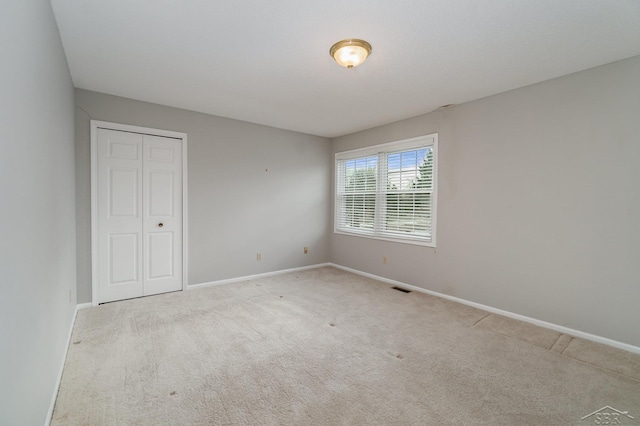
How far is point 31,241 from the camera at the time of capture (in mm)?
1379

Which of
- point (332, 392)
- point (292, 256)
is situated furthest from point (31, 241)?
point (292, 256)

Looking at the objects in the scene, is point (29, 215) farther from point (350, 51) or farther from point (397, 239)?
point (397, 239)

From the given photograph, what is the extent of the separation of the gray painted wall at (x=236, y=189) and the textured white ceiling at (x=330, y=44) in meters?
0.45

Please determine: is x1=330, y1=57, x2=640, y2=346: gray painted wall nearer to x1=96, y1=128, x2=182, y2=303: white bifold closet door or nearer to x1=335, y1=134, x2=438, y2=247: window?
x1=335, y1=134, x2=438, y2=247: window

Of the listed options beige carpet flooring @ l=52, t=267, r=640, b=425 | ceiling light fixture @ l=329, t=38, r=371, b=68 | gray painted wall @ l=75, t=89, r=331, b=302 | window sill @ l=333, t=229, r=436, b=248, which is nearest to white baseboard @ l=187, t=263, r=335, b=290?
gray painted wall @ l=75, t=89, r=331, b=302

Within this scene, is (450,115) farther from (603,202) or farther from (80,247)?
(80,247)

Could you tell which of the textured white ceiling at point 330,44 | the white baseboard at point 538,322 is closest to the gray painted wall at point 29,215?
the textured white ceiling at point 330,44

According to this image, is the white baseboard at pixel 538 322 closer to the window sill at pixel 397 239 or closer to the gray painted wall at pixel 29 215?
the window sill at pixel 397 239

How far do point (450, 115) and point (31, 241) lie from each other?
428 cm

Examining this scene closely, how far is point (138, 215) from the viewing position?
3762 millimetres

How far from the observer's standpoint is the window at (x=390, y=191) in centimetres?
412

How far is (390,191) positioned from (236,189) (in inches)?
100

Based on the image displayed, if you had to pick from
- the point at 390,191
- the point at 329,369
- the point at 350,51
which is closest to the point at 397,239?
the point at 390,191

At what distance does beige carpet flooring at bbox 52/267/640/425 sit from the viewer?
1.75 m
